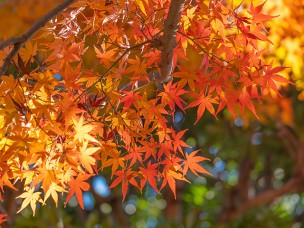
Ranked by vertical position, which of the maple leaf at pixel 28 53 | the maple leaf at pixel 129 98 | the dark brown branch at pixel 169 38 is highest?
the maple leaf at pixel 28 53

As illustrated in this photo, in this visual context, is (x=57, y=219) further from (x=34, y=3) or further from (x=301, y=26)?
(x=301, y=26)

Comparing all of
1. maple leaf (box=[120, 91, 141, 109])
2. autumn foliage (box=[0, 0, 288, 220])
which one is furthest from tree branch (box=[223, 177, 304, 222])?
maple leaf (box=[120, 91, 141, 109])

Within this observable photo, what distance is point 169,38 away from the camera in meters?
1.44

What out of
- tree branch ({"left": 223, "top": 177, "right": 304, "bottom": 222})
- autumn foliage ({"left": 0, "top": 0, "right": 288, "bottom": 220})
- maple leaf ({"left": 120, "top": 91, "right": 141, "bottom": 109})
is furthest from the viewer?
tree branch ({"left": 223, "top": 177, "right": 304, "bottom": 222})

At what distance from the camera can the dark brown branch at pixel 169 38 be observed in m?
1.39

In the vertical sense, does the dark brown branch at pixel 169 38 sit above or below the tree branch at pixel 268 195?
above

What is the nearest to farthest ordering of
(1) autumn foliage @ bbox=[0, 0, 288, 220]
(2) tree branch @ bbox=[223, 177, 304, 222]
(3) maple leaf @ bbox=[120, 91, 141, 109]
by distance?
1. (1) autumn foliage @ bbox=[0, 0, 288, 220]
2. (3) maple leaf @ bbox=[120, 91, 141, 109]
3. (2) tree branch @ bbox=[223, 177, 304, 222]

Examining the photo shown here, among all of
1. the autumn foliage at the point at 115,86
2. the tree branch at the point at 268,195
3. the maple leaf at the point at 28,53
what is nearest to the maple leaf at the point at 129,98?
the autumn foliage at the point at 115,86

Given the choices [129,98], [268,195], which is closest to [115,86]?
[129,98]

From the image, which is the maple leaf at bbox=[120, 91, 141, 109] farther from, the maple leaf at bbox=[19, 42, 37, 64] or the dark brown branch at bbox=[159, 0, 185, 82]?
the maple leaf at bbox=[19, 42, 37, 64]

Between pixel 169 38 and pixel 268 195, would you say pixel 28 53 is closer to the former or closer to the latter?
pixel 169 38

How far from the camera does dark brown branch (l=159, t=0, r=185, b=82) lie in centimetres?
139

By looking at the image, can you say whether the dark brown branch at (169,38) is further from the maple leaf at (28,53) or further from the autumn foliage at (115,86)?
the maple leaf at (28,53)

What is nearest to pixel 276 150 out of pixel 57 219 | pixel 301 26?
pixel 301 26
